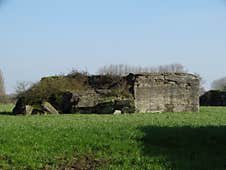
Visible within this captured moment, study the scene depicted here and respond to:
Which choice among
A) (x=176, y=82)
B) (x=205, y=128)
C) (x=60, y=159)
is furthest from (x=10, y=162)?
(x=176, y=82)

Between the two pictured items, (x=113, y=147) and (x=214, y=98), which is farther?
(x=214, y=98)

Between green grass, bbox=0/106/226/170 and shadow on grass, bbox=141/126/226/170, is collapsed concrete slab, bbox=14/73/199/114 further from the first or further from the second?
shadow on grass, bbox=141/126/226/170

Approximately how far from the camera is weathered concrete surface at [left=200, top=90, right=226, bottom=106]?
4878cm

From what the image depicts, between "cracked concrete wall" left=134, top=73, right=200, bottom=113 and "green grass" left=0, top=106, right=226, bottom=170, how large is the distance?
46.2ft

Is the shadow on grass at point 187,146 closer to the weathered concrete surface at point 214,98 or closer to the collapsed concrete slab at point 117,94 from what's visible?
the collapsed concrete slab at point 117,94

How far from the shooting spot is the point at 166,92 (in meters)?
31.1

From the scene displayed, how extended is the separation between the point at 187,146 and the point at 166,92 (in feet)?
56.4

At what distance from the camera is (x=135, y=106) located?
96.2 ft

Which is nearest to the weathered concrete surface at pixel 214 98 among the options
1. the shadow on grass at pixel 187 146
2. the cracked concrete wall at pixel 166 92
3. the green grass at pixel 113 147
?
the cracked concrete wall at pixel 166 92

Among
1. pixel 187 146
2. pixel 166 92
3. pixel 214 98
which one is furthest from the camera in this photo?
pixel 214 98

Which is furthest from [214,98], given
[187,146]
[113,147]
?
[113,147]

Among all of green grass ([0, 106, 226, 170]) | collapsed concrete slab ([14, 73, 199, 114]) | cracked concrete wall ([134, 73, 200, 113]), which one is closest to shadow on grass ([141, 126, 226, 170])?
green grass ([0, 106, 226, 170])

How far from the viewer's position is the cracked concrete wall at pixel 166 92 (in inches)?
1198

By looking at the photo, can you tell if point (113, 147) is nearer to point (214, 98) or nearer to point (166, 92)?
point (166, 92)
